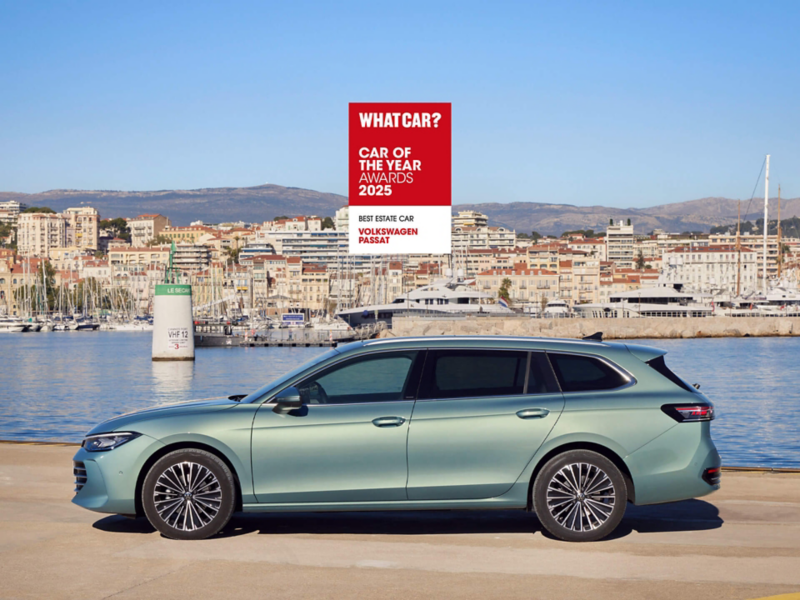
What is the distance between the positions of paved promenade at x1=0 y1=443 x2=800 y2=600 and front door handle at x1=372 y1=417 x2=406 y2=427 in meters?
0.84

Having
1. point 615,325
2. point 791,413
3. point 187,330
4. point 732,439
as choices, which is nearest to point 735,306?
point 615,325

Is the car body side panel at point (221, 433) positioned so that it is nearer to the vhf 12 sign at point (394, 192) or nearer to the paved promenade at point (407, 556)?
the paved promenade at point (407, 556)

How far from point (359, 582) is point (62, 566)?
6.53 ft

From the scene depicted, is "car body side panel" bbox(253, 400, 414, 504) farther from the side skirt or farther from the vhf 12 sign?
the vhf 12 sign

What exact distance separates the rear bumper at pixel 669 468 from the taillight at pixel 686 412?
0.06 meters

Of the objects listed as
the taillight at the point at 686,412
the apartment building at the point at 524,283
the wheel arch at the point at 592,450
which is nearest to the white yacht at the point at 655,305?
the apartment building at the point at 524,283

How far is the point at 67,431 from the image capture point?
87.7 ft

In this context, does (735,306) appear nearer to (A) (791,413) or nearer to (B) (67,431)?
(A) (791,413)

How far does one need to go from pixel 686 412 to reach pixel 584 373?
0.78 meters

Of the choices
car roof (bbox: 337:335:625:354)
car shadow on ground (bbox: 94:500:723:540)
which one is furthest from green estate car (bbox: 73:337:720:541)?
car shadow on ground (bbox: 94:500:723:540)

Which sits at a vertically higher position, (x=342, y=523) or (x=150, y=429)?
(x=150, y=429)

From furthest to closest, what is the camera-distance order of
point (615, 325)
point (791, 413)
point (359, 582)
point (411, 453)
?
1. point (615, 325)
2. point (791, 413)
3. point (411, 453)
4. point (359, 582)

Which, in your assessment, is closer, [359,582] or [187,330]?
[359,582]

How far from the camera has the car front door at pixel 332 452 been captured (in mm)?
7406
